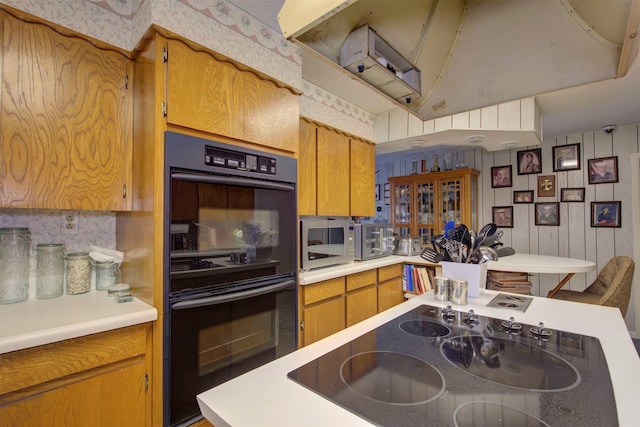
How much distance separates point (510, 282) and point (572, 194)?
1.78 meters

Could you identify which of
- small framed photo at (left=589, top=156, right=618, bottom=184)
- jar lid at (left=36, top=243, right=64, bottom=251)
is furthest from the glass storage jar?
small framed photo at (left=589, top=156, right=618, bottom=184)

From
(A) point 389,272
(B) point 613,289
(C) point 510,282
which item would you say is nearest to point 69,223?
(A) point 389,272

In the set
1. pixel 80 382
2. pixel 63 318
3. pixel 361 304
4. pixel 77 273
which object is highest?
pixel 77 273

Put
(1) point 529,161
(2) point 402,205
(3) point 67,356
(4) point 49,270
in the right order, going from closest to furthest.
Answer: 1. (3) point 67,356
2. (4) point 49,270
3. (1) point 529,161
4. (2) point 402,205

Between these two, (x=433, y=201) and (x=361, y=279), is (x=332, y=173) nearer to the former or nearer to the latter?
(x=361, y=279)

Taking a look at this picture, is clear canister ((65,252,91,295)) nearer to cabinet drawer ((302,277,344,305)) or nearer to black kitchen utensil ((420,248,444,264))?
cabinet drawer ((302,277,344,305))

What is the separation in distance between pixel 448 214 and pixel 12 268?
3.93 meters

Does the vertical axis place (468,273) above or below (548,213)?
below

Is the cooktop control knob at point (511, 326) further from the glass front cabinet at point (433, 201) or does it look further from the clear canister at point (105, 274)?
the glass front cabinet at point (433, 201)

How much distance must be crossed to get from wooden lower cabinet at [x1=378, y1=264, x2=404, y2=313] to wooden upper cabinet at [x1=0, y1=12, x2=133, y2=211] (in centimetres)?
210

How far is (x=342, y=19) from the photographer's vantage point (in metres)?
0.68

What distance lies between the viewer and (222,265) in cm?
149

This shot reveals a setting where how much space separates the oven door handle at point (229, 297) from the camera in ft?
4.34

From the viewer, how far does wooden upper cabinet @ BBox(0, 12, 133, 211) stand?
1.21m
